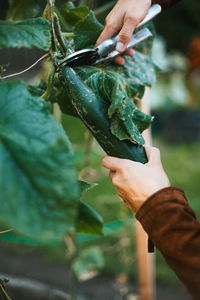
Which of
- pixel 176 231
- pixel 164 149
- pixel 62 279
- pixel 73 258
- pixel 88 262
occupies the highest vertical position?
pixel 176 231

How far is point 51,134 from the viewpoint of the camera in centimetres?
47

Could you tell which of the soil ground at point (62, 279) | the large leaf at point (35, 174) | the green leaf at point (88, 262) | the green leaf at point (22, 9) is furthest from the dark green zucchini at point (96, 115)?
the soil ground at point (62, 279)

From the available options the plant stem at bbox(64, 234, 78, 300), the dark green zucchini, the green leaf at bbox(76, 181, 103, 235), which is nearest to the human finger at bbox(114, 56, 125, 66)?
the dark green zucchini

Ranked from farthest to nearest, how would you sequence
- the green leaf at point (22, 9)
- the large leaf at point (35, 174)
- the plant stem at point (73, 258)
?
the plant stem at point (73, 258)
the green leaf at point (22, 9)
the large leaf at point (35, 174)

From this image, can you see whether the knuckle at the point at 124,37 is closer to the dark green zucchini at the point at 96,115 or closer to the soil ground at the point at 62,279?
the dark green zucchini at the point at 96,115

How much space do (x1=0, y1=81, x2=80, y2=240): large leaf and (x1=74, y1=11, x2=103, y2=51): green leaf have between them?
1.00 feet

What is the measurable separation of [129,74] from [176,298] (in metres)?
1.42

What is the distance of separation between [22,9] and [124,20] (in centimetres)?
30

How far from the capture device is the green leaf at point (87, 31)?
2.44 feet

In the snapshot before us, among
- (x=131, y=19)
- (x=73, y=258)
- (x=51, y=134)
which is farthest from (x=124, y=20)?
(x=73, y=258)

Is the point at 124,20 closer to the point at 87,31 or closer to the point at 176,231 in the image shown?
the point at 87,31

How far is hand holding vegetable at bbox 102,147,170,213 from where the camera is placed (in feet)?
1.92

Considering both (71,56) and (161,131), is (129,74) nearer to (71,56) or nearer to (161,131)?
(71,56)

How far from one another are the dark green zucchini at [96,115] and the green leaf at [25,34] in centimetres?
8
